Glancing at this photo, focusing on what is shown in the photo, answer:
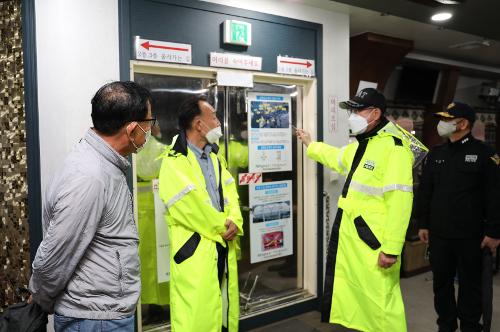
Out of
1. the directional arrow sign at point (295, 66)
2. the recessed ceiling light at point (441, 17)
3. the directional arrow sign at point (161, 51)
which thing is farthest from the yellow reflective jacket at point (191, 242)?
the recessed ceiling light at point (441, 17)

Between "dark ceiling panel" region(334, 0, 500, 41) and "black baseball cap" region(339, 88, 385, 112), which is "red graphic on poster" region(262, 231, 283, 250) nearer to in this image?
"black baseball cap" region(339, 88, 385, 112)

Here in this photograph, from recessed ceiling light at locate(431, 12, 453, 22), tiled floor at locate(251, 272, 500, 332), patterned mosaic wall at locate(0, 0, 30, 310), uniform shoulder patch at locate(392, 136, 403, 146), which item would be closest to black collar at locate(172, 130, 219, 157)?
patterned mosaic wall at locate(0, 0, 30, 310)

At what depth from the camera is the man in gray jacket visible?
4.16 feet

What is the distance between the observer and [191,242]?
2250 mm

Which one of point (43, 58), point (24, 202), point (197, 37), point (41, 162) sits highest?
point (197, 37)

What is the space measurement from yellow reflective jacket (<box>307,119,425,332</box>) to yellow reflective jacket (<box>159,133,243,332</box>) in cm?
77

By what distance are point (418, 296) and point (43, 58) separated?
3.57 meters

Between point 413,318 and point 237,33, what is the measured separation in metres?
2.58

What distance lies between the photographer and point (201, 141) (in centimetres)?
245

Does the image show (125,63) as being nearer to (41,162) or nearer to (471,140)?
(41,162)

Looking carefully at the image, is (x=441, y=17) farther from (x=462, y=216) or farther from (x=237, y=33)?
(x=237, y=33)

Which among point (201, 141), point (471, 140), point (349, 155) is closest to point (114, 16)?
point (201, 141)

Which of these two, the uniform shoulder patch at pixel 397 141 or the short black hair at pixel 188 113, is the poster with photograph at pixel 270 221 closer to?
the short black hair at pixel 188 113

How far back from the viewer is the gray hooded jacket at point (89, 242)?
1264 mm
